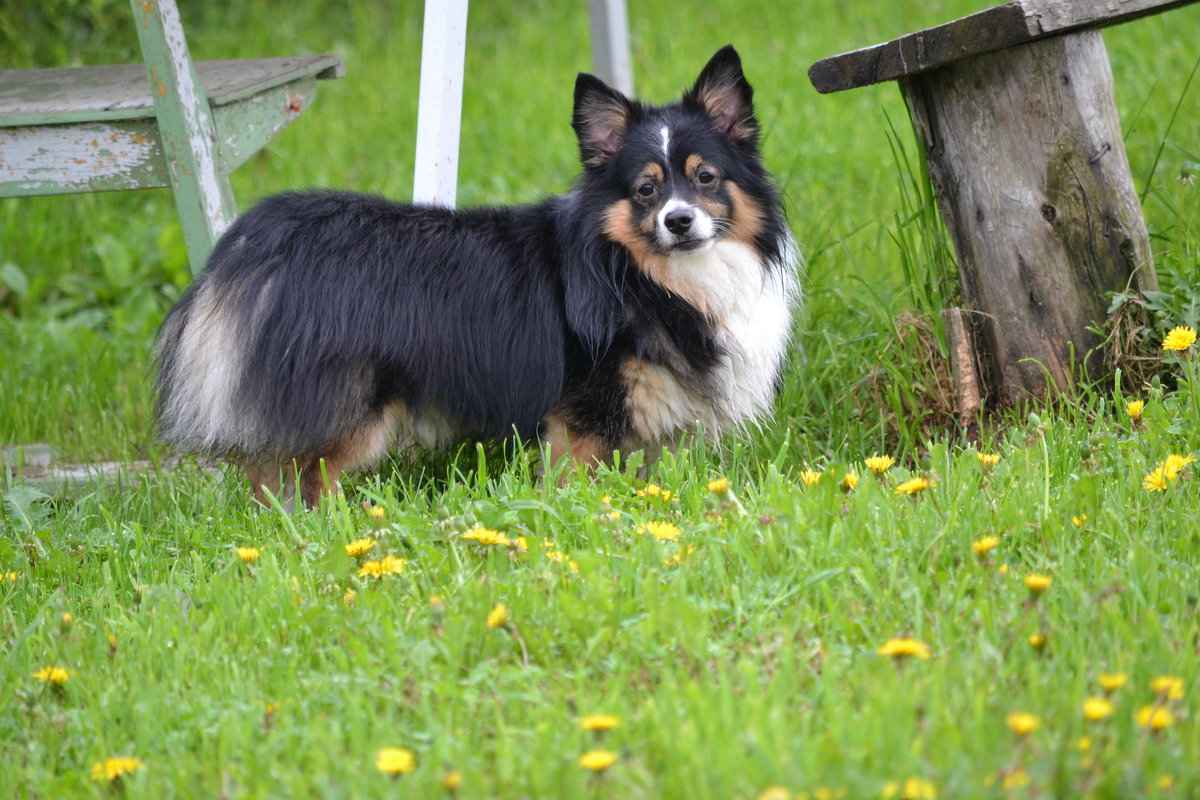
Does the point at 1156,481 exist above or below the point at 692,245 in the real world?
below

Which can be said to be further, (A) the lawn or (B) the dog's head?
(B) the dog's head

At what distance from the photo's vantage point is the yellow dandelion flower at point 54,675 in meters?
2.19

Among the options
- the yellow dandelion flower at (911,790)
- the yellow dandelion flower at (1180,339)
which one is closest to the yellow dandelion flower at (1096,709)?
the yellow dandelion flower at (911,790)

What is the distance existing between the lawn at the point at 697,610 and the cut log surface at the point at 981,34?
2.17 feet

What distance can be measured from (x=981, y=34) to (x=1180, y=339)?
0.94 metres

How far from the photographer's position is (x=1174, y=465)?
8.63 feet

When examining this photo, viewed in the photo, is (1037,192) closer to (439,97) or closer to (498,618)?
(439,97)

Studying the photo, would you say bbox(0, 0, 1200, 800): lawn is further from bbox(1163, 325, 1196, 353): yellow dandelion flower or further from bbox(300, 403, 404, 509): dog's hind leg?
bbox(300, 403, 404, 509): dog's hind leg

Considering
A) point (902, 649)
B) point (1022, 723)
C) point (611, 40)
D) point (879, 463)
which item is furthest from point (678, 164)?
point (611, 40)

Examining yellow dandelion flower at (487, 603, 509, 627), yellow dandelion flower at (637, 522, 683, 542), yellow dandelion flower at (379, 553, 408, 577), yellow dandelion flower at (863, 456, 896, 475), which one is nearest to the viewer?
yellow dandelion flower at (487, 603, 509, 627)

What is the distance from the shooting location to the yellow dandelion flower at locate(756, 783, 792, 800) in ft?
4.98

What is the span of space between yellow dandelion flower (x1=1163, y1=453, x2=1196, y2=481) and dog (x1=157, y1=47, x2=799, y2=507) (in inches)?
49.3

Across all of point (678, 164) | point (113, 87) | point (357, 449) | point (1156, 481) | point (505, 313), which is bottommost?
point (1156, 481)

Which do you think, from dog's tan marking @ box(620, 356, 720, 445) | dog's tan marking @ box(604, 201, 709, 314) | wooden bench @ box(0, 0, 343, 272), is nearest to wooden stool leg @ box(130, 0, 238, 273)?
wooden bench @ box(0, 0, 343, 272)
